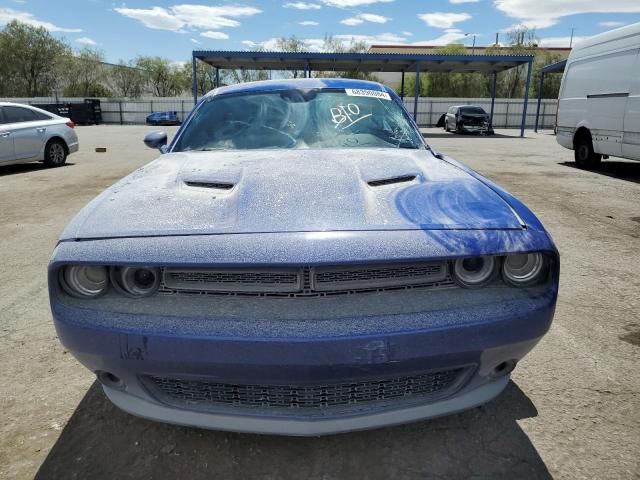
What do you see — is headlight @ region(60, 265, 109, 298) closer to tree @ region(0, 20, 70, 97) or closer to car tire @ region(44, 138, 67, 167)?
car tire @ region(44, 138, 67, 167)

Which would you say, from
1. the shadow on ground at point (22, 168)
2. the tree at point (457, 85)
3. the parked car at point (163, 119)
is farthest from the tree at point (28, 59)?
the shadow on ground at point (22, 168)

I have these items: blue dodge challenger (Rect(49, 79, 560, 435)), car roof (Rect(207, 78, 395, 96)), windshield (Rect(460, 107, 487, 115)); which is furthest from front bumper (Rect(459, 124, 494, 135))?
blue dodge challenger (Rect(49, 79, 560, 435))

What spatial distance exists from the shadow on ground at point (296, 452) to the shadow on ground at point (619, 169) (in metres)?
9.01

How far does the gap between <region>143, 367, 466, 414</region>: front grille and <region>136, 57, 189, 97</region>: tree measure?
2411 inches

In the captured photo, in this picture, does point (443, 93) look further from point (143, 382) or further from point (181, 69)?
point (143, 382)

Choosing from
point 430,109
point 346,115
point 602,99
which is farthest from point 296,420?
point 430,109

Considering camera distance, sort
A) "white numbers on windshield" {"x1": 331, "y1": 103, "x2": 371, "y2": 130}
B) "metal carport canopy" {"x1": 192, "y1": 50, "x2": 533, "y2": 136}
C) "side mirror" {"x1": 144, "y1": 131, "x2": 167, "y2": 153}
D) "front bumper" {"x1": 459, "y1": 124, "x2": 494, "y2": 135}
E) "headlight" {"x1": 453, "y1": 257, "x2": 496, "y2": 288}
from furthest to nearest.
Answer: "front bumper" {"x1": 459, "y1": 124, "x2": 494, "y2": 135} → "metal carport canopy" {"x1": 192, "y1": 50, "x2": 533, "y2": 136} → "side mirror" {"x1": 144, "y1": 131, "x2": 167, "y2": 153} → "white numbers on windshield" {"x1": 331, "y1": 103, "x2": 371, "y2": 130} → "headlight" {"x1": 453, "y1": 257, "x2": 496, "y2": 288}

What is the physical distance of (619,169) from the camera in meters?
10.7

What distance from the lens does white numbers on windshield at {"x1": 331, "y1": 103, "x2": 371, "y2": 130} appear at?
302 cm

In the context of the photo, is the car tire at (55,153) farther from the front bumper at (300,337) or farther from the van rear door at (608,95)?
the van rear door at (608,95)

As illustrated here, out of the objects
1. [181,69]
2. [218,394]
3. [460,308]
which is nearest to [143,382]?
[218,394]

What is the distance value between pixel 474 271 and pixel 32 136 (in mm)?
10868

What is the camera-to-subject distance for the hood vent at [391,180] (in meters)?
2.10

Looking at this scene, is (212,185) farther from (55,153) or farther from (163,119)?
(163,119)
